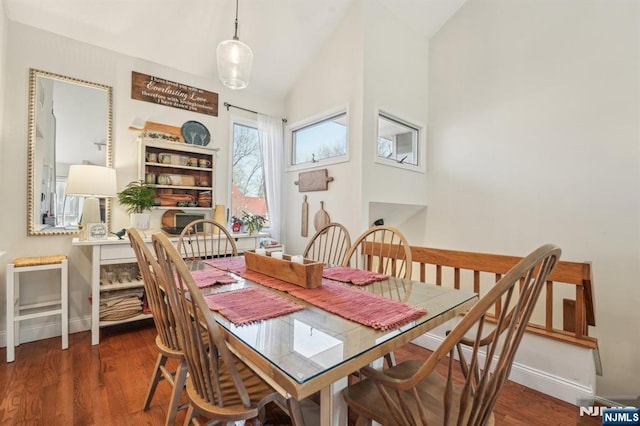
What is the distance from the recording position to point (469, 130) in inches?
133

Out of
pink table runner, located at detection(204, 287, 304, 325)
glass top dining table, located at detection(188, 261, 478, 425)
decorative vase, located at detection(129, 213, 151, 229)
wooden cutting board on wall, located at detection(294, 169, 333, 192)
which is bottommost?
glass top dining table, located at detection(188, 261, 478, 425)

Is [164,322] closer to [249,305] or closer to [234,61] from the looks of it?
[249,305]

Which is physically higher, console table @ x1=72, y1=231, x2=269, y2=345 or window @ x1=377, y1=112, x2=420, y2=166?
window @ x1=377, y1=112, x2=420, y2=166

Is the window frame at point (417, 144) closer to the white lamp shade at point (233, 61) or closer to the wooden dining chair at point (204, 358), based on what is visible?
the white lamp shade at point (233, 61)

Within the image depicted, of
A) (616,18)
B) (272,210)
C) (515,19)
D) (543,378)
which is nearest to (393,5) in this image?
(515,19)

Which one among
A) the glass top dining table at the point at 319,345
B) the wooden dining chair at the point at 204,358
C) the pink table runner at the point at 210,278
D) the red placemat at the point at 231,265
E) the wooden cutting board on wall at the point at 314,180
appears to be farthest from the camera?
the wooden cutting board on wall at the point at 314,180

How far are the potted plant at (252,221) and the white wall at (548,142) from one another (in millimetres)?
2122

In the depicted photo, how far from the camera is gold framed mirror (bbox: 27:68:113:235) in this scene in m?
2.43

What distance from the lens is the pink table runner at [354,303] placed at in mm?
972

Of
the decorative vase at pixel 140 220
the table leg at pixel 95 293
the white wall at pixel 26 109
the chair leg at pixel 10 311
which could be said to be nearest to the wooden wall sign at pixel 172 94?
the white wall at pixel 26 109

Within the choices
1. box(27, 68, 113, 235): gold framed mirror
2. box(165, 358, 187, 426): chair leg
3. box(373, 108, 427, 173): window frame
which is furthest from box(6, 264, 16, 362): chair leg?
box(373, 108, 427, 173): window frame

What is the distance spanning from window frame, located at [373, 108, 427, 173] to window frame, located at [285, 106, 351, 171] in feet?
1.02

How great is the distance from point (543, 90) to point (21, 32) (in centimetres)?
467

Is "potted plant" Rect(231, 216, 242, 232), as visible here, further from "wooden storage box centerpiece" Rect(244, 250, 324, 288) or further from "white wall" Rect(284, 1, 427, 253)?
"wooden storage box centerpiece" Rect(244, 250, 324, 288)
